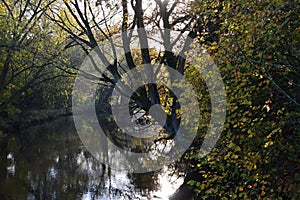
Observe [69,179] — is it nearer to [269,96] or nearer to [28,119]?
[269,96]

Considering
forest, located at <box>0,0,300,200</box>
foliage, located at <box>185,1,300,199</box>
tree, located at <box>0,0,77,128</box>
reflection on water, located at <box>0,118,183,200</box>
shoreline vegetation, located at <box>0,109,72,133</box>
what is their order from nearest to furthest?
1. foliage, located at <box>185,1,300,199</box>
2. forest, located at <box>0,0,300,200</box>
3. reflection on water, located at <box>0,118,183,200</box>
4. tree, located at <box>0,0,77,128</box>
5. shoreline vegetation, located at <box>0,109,72,133</box>

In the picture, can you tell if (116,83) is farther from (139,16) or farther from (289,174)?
(289,174)

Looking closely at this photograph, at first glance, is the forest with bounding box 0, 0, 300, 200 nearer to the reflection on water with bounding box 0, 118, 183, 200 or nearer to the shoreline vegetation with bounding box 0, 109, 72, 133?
the reflection on water with bounding box 0, 118, 183, 200

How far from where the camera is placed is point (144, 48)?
8.98 metres

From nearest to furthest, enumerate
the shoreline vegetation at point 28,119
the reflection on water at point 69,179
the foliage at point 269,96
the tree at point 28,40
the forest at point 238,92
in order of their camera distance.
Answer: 1. the foliage at point 269,96
2. the forest at point 238,92
3. the reflection on water at point 69,179
4. the tree at point 28,40
5. the shoreline vegetation at point 28,119

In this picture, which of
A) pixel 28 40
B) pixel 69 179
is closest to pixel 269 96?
pixel 69 179

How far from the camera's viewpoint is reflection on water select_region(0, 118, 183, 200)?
11.9m

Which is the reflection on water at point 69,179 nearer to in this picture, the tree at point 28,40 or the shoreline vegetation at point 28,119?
the tree at point 28,40

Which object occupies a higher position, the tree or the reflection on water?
the tree

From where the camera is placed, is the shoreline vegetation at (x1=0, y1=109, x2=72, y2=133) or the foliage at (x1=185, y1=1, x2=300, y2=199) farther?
the shoreline vegetation at (x1=0, y1=109, x2=72, y2=133)

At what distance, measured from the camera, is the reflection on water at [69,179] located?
39.2 ft

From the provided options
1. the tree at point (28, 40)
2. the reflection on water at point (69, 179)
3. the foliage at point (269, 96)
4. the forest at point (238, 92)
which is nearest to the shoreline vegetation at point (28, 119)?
the reflection on water at point (69, 179)

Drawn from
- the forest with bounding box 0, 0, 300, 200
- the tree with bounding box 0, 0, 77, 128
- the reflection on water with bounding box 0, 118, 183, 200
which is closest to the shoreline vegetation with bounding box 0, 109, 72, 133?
the reflection on water with bounding box 0, 118, 183, 200

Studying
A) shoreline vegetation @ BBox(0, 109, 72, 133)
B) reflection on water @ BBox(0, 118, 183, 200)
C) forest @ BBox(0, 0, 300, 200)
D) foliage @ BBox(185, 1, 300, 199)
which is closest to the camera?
foliage @ BBox(185, 1, 300, 199)
